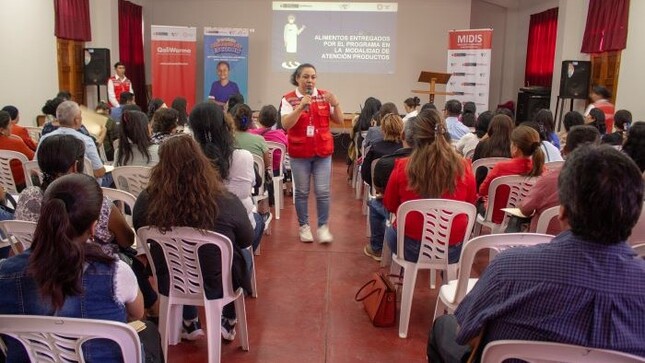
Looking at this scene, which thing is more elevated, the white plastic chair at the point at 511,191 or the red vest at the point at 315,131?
the red vest at the point at 315,131

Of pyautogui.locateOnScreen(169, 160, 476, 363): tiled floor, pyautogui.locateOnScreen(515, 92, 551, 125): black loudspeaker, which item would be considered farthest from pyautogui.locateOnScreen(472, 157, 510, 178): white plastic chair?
pyautogui.locateOnScreen(515, 92, 551, 125): black loudspeaker

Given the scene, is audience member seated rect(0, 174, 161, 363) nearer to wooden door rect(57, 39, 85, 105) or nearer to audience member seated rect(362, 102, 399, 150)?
audience member seated rect(362, 102, 399, 150)

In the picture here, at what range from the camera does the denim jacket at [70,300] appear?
4.73 ft

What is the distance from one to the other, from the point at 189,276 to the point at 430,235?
1.23m

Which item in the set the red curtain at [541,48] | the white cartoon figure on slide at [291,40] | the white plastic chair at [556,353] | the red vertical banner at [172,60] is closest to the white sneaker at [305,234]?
the white plastic chair at [556,353]

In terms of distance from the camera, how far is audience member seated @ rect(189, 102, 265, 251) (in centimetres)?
279

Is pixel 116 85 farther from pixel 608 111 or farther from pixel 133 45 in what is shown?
pixel 608 111

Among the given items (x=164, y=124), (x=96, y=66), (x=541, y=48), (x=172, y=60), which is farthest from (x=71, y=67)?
(x=541, y=48)

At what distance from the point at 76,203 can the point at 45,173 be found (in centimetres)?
101

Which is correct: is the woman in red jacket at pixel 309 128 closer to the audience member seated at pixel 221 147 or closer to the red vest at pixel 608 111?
the audience member seated at pixel 221 147

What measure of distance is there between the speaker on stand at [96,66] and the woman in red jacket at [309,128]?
17.7ft

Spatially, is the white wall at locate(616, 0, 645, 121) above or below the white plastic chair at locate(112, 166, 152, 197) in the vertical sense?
above

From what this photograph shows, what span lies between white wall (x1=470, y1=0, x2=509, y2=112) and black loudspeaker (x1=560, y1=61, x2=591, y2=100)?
319cm

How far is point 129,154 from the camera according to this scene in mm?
3537
